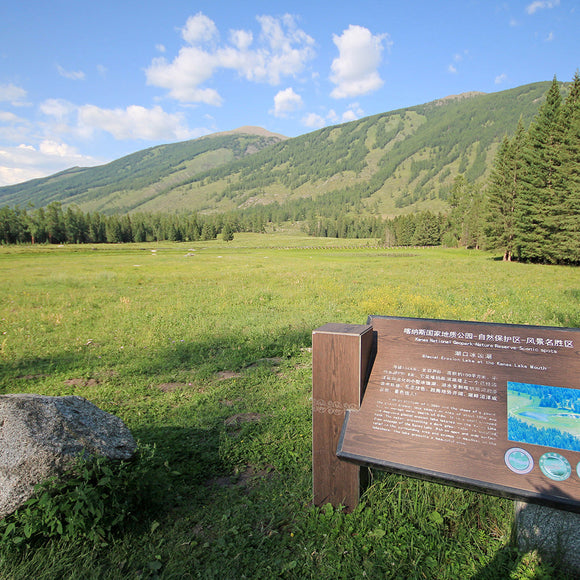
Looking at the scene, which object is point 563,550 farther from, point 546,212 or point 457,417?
point 546,212

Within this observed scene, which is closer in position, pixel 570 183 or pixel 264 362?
pixel 264 362

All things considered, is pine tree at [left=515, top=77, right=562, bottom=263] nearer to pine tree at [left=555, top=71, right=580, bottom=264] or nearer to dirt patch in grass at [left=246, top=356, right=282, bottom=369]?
pine tree at [left=555, top=71, right=580, bottom=264]

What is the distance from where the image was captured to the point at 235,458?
5105mm

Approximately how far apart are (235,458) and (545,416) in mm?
3958

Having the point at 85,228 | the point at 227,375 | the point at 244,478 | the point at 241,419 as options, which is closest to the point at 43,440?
the point at 244,478

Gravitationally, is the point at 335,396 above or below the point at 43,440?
above

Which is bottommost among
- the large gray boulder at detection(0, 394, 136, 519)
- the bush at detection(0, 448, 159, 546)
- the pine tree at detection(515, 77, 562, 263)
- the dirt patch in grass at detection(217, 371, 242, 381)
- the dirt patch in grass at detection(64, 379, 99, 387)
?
the dirt patch in grass at detection(217, 371, 242, 381)

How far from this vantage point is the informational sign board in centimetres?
281

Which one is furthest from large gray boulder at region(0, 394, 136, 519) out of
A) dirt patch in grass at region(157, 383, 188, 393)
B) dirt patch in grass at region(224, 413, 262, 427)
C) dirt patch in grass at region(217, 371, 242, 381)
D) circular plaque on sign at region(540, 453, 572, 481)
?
circular plaque on sign at region(540, 453, 572, 481)

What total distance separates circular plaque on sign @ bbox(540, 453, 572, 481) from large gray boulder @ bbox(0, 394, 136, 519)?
4238 mm

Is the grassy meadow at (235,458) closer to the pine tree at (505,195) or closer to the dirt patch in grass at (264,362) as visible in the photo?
the dirt patch in grass at (264,362)

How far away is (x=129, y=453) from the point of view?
415 centimetres

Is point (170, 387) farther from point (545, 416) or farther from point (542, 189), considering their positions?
point (542, 189)

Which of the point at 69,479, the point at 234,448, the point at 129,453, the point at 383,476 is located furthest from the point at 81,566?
the point at 383,476
